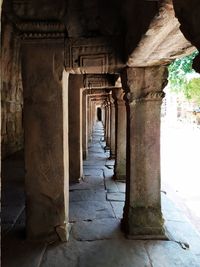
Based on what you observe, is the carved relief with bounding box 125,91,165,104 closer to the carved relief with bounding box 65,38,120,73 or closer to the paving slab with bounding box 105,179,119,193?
the carved relief with bounding box 65,38,120,73

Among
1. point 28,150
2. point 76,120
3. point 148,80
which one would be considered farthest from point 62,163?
point 76,120

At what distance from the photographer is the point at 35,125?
3.59 meters

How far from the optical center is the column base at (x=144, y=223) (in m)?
3.79

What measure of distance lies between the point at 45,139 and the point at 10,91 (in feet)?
24.5

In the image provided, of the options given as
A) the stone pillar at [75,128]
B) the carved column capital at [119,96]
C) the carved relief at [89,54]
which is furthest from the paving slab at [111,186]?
the carved relief at [89,54]

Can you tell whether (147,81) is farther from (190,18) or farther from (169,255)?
(190,18)

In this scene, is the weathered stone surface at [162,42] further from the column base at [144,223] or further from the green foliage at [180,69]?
the green foliage at [180,69]

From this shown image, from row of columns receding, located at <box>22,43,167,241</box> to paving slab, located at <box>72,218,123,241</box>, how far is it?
0.15m

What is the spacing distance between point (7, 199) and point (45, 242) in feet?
6.44

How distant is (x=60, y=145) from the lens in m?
3.60

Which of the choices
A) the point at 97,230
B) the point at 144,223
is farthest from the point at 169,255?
the point at 97,230

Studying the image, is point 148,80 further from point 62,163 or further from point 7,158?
point 7,158

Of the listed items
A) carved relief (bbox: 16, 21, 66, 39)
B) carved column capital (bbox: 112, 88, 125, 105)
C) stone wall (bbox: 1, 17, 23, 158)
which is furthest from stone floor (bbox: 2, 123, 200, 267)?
stone wall (bbox: 1, 17, 23, 158)

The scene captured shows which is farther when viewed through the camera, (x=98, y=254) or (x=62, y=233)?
(x=62, y=233)
